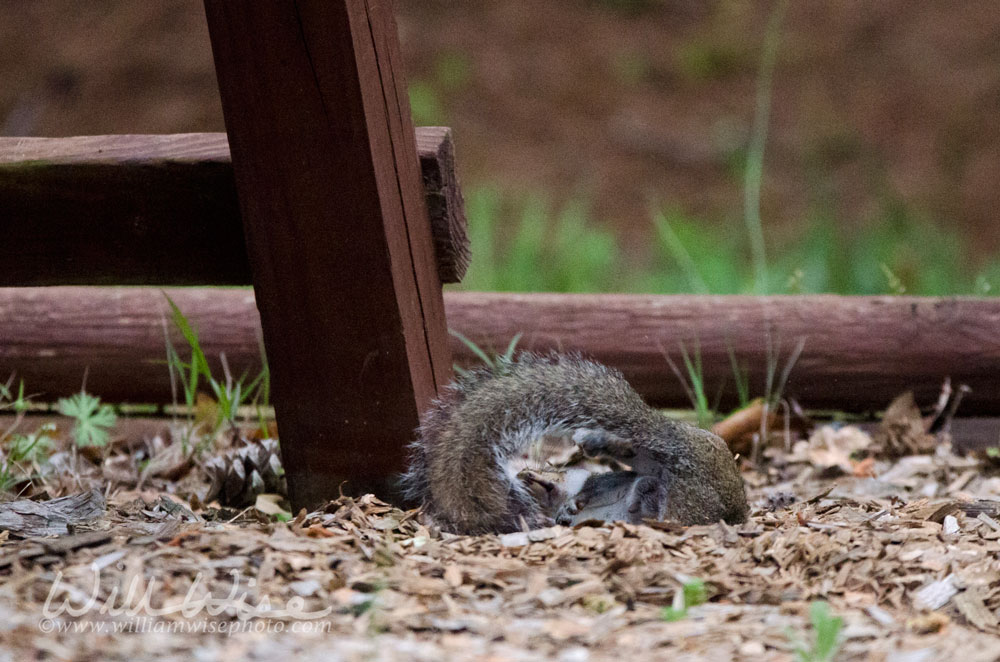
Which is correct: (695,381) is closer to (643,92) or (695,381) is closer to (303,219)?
(303,219)

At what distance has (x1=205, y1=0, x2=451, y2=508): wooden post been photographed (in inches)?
83.0

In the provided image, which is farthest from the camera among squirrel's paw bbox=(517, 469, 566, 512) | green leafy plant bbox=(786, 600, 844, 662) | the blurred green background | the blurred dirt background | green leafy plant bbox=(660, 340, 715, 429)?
the blurred dirt background

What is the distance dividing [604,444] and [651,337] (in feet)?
4.41

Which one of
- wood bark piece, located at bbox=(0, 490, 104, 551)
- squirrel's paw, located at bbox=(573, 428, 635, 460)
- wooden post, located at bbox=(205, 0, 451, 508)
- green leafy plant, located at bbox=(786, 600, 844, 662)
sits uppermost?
wooden post, located at bbox=(205, 0, 451, 508)

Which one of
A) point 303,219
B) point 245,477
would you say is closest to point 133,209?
point 303,219

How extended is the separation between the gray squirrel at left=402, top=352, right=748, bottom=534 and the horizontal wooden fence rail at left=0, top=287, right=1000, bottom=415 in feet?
4.01

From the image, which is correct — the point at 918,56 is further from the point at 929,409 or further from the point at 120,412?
the point at 120,412

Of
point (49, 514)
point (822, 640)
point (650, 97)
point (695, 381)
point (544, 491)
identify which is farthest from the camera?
point (650, 97)

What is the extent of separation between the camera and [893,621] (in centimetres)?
174

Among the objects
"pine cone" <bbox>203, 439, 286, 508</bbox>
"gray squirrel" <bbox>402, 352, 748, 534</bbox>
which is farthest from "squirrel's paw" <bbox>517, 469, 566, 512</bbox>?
"pine cone" <bbox>203, 439, 286, 508</bbox>

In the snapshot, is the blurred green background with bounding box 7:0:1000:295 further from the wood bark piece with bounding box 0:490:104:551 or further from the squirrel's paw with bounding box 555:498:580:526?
the wood bark piece with bounding box 0:490:104:551

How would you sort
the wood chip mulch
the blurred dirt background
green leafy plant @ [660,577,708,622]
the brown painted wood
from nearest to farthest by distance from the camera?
the wood chip mulch, green leafy plant @ [660,577,708,622], the brown painted wood, the blurred dirt background

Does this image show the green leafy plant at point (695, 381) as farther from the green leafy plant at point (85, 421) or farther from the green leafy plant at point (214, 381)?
the green leafy plant at point (85, 421)

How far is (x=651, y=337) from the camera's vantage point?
3.61m
